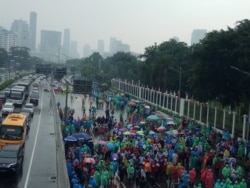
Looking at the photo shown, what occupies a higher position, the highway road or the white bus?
the white bus

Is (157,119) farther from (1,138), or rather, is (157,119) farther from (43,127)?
(1,138)

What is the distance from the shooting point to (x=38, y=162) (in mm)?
24406

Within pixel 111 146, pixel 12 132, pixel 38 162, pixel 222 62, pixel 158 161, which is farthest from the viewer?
pixel 222 62

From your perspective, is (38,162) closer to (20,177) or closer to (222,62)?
(20,177)

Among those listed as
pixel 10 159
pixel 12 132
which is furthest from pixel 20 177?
pixel 12 132

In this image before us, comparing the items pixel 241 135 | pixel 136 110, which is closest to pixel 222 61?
pixel 241 135

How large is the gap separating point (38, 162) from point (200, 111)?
21.1m

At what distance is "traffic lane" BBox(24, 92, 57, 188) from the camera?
67.2ft

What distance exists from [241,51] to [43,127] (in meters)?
16.9

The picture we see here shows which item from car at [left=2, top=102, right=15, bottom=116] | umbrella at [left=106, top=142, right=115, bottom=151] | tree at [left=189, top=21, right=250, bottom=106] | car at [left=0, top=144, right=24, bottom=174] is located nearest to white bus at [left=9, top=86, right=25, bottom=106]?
car at [left=2, top=102, right=15, bottom=116]

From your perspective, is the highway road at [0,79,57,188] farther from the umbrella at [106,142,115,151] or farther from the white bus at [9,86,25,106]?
the white bus at [9,86,25,106]

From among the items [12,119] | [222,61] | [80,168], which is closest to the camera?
[80,168]

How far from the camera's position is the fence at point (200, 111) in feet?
111

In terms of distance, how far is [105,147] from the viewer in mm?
24234
